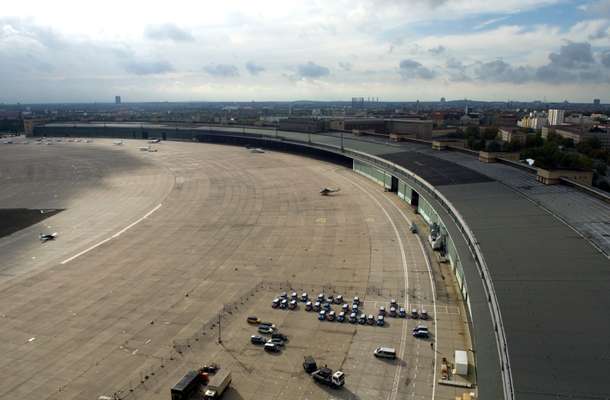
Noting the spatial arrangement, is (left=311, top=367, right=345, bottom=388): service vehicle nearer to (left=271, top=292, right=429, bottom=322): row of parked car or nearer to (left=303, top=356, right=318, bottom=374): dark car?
(left=303, top=356, right=318, bottom=374): dark car

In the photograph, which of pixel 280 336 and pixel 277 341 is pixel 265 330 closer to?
pixel 280 336

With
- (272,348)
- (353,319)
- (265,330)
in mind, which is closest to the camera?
(272,348)

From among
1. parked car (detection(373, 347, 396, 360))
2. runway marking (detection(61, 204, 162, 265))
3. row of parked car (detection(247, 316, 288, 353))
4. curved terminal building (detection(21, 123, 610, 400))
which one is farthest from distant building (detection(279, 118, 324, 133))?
parked car (detection(373, 347, 396, 360))

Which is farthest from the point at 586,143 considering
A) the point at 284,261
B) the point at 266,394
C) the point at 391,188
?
the point at 266,394

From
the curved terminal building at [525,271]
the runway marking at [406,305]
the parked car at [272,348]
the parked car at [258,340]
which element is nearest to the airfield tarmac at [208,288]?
the runway marking at [406,305]

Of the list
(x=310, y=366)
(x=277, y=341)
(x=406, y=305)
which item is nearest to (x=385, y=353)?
(x=310, y=366)

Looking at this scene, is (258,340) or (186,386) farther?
(258,340)

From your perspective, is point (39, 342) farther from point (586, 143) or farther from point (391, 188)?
point (586, 143)
